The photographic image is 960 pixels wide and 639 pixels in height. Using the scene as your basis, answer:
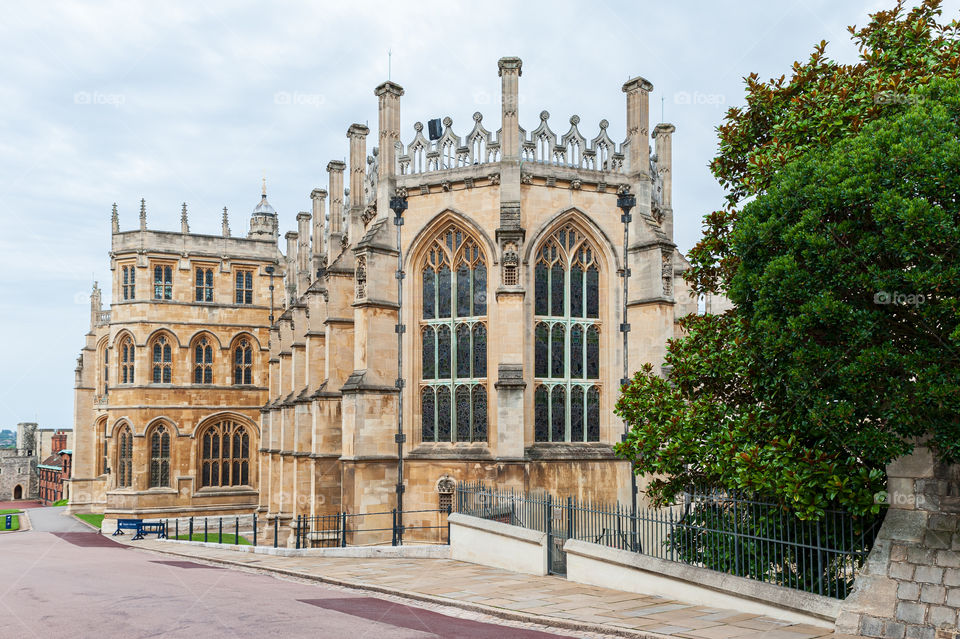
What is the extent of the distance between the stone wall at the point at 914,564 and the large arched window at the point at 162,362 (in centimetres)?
3657

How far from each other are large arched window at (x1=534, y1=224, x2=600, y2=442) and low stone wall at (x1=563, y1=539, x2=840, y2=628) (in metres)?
8.72

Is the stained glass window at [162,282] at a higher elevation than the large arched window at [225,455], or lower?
higher

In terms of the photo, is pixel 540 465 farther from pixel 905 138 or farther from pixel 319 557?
pixel 905 138

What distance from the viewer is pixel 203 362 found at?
40562mm

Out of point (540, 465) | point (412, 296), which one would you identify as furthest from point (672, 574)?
point (412, 296)

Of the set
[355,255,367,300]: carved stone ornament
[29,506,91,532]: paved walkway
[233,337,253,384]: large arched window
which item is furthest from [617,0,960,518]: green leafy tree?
[29,506,91,532]: paved walkway

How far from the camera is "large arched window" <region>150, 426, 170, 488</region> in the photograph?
3856 cm

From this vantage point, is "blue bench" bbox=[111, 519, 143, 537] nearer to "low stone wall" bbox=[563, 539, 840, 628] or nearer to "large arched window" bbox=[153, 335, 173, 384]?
"large arched window" bbox=[153, 335, 173, 384]

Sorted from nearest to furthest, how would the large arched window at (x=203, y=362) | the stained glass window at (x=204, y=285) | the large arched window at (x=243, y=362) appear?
the large arched window at (x=203, y=362) → the stained glass window at (x=204, y=285) → the large arched window at (x=243, y=362)

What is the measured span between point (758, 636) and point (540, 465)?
1230 cm

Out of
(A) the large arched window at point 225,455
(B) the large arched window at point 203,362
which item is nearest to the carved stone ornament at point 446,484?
(A) the large arched window at point 225,455

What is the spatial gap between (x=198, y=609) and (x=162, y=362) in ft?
101

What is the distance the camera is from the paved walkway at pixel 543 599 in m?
9.47

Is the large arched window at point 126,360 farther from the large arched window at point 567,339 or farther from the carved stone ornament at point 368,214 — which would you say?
the large arched window at point 567,339
